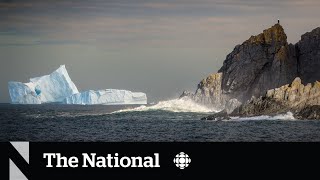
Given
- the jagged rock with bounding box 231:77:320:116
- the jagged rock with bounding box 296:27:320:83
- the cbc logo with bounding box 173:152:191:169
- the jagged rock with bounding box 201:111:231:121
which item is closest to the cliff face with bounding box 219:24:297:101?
the jagged rock with bounding box 296:27:320:83

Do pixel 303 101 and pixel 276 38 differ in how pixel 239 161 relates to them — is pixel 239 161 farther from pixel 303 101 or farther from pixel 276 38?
pixel 276 38

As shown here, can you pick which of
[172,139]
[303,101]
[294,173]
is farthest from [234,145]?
[303,101]

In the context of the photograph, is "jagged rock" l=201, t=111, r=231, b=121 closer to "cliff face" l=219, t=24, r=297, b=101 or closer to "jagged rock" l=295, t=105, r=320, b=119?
"jagged rock" l=295, t=105, r=320, b=119

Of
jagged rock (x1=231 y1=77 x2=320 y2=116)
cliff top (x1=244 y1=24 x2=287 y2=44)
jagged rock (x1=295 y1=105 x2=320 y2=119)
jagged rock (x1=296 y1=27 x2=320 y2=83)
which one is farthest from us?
cliff top (x1=244 y1=24 x2=287 y2=44)

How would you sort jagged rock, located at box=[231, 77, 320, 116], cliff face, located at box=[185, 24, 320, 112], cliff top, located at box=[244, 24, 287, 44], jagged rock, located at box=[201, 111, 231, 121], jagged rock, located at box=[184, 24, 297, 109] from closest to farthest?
jagged rock, located at box=[231, 77, 320, 116] < jagged rock, located at box=[201, 111, 231, 121] < jagged rock, located at box=[184, 24, 297, 109] < cliff face, located at box=[185, 24, 320, 112] < cliff top, located at box=[244, 24, 287, 44]

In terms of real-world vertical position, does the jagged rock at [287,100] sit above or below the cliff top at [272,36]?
below

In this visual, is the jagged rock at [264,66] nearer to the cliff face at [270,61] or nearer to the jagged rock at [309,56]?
the cliff face at [270,61]

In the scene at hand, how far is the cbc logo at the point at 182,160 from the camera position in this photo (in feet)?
121

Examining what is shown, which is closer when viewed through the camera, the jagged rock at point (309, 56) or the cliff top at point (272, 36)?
the jagged rock at point (309, 56)

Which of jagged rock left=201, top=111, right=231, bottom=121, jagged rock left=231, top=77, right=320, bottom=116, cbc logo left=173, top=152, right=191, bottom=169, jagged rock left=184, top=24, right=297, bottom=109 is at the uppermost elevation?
jagged rock left=184, top=24, right=297, bottom=109

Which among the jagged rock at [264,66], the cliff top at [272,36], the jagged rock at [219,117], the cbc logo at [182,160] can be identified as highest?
the cliff top at [272,36]

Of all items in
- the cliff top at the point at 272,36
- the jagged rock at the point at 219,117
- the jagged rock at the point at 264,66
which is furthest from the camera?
the cliff top at the point at 272,36

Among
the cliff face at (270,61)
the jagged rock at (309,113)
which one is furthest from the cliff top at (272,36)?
the jagged rock at (309,113)

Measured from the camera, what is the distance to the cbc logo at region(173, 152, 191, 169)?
37031 millimetres
